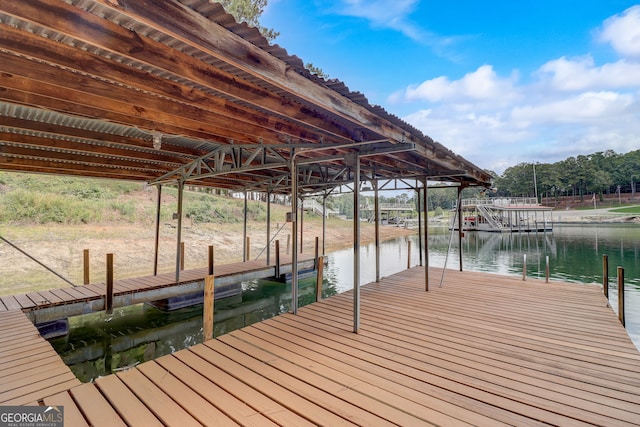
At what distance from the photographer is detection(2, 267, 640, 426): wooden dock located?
222 cm

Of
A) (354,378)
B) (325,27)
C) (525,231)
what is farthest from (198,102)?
(525,231)

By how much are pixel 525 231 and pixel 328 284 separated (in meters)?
35.1

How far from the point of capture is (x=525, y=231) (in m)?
36.0

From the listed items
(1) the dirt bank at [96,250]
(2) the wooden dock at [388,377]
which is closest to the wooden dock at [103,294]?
(1) the dirt bank at [96,250]

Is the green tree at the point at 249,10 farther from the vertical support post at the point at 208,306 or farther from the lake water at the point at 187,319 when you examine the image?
the vertical support post at the point at 208,306

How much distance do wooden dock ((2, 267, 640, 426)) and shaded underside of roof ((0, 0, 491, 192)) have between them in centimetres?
253

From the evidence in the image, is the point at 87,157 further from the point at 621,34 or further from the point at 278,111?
the point at 621,34

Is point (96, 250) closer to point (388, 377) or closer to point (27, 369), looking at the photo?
point (27, 369)

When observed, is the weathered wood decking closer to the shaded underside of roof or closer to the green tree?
the shaded underside of roof

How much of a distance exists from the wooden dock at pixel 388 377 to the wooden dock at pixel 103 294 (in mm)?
4205

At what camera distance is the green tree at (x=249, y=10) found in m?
13.5

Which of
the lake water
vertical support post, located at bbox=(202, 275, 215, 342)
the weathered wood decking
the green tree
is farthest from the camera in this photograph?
the green tree

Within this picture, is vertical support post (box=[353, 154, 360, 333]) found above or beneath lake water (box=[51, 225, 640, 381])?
above

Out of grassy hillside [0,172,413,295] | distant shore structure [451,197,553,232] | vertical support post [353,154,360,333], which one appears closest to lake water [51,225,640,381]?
grassy hillside [0,172,413,295]
